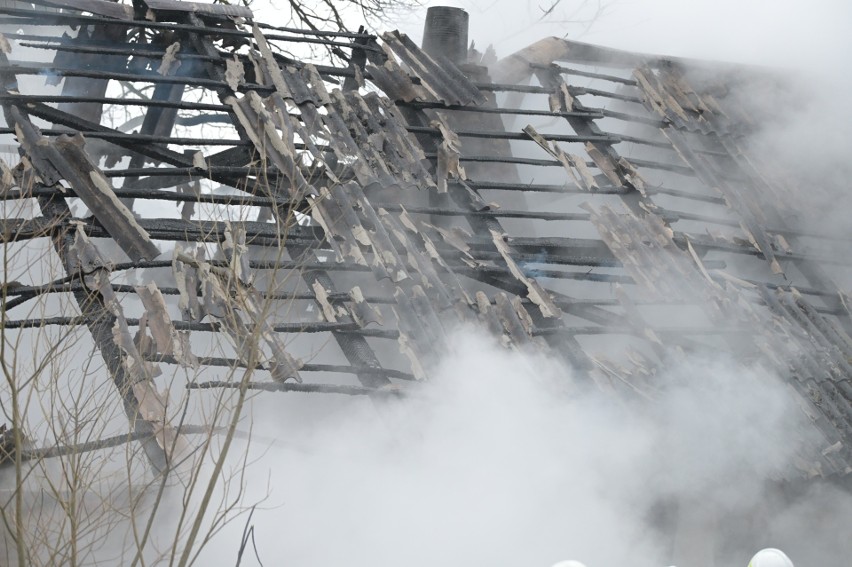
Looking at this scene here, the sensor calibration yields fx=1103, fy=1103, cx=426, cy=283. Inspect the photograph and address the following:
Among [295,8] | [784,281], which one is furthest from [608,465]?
[295,8]

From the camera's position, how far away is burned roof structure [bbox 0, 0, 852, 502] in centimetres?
611

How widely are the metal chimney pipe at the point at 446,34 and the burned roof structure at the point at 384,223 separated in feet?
0.19

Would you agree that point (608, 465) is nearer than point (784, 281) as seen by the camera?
Yes

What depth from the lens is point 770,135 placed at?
34.3 ft

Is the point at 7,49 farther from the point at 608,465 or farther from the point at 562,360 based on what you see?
the point at 608,465

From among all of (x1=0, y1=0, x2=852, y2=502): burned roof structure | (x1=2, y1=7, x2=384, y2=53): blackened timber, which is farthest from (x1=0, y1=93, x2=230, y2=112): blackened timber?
(x1=2, y1=7, x2=384, y2=53): blackened timber

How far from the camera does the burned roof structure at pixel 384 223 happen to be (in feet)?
20.0

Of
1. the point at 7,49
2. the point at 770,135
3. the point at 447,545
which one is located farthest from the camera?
the point at 770,135

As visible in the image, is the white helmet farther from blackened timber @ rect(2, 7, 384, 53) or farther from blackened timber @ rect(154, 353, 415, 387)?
blackened timber @ rect(2, 7, 384, 53)

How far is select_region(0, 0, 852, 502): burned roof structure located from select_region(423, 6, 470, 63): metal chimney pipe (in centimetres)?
6

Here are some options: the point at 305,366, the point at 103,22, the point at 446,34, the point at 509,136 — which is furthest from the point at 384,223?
the point at 446,34

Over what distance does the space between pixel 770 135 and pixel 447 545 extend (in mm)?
6338

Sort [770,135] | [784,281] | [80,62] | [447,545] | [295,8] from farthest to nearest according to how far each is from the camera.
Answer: [295,8] < [770,135] < [784,281] < [80,62] < [447,545]

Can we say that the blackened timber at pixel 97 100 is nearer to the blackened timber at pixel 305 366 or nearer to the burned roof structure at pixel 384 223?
the burned roof structure at pixel 384 223
